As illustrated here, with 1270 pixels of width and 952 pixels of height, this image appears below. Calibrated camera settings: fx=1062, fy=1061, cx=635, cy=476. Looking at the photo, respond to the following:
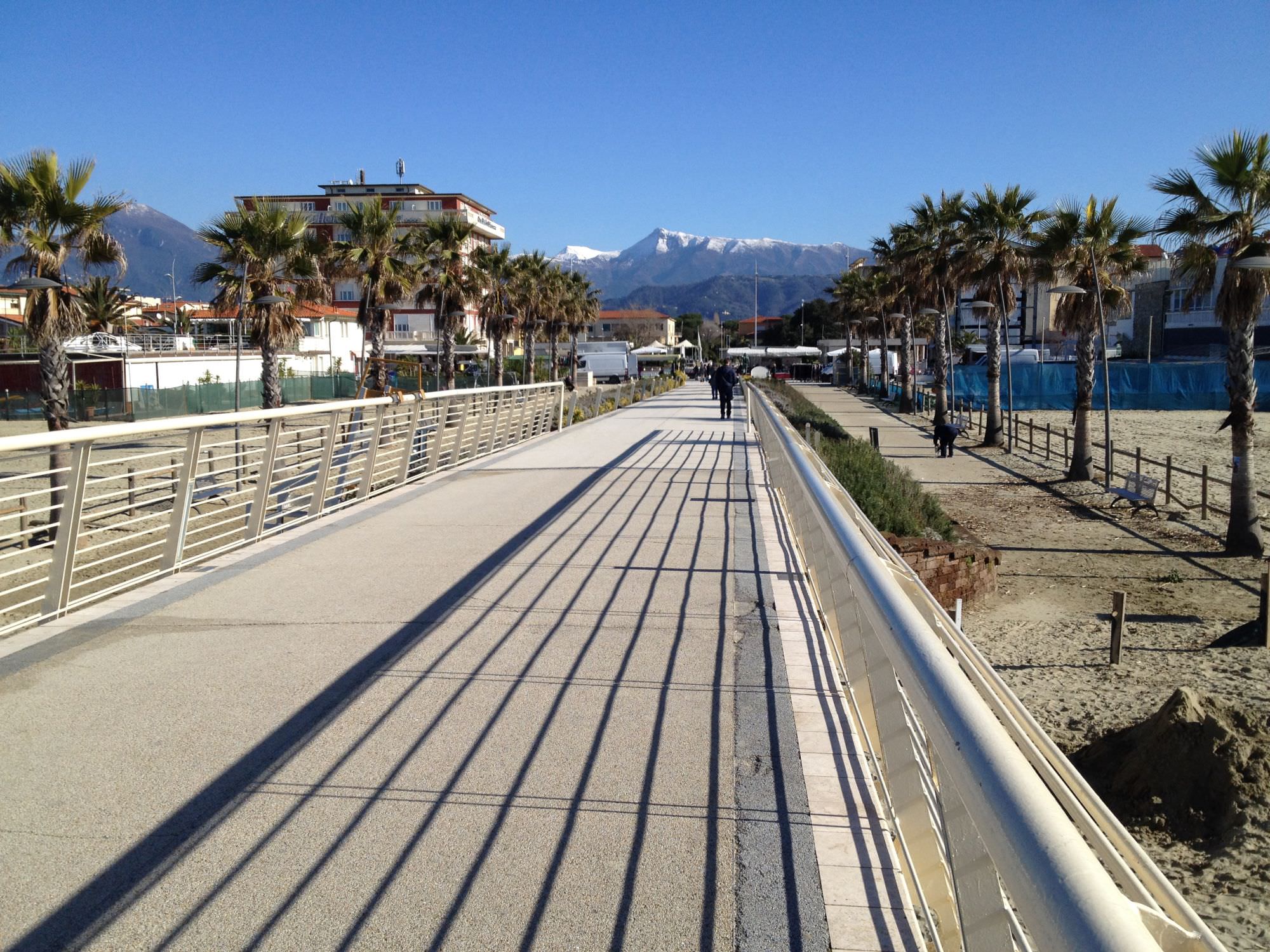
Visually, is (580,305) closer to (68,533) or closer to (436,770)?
(68,533)

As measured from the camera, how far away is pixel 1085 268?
1001 inches

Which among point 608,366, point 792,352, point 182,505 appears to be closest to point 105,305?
point 608,366

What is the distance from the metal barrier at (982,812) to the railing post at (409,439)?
878cm

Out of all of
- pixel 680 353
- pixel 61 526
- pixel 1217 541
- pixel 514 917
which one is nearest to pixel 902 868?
pixel 514 917

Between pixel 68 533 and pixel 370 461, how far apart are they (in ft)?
16.6

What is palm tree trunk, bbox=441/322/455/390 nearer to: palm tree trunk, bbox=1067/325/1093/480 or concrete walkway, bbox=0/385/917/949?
palm tree trunk, bbox=1067/325/1093/480

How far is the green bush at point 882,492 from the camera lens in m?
12.8

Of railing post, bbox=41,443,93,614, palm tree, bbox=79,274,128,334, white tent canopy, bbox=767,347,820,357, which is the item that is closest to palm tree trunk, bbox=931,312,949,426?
palm tree, bbox=79,274,128,334

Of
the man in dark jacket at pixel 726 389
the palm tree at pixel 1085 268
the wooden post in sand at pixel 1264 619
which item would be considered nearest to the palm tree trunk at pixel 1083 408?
the palm tree at pixel 1085 268

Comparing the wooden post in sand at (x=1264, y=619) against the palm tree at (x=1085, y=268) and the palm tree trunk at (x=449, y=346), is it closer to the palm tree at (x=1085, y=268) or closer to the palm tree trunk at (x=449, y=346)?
the palm tree at (x=1085, y=268)

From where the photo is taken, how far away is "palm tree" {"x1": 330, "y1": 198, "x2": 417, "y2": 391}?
108 ft

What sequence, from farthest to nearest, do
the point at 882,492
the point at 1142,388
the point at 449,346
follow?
the point at 1142,388 < the point at 449,346 < the point at 882,492

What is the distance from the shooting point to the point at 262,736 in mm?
4418

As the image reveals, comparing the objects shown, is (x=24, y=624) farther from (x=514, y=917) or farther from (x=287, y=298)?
(x=287, y=298)
